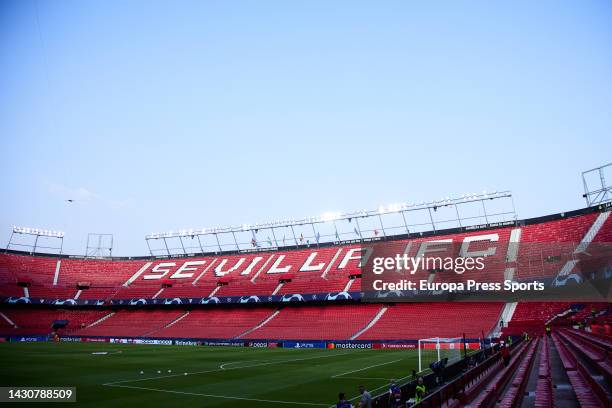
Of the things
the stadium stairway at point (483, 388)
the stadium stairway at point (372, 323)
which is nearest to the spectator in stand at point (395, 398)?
the stadium stairway at point (483, 388)

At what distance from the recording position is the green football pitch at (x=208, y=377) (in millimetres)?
20502

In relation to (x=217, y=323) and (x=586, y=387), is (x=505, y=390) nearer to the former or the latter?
(x=586, y=387)

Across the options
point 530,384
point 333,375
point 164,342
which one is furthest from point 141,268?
point 530,384

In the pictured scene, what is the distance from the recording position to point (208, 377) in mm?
27078

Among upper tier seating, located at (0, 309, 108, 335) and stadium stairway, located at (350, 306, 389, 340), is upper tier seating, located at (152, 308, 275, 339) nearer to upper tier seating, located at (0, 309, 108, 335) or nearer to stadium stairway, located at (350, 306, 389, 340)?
stadium stairway, located at (350, 306, 389, 340)

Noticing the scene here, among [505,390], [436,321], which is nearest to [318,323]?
[436,321]

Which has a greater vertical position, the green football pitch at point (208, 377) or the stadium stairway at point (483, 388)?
the stadium stairway at point (483, 388)

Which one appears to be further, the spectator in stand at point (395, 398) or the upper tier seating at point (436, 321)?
the upper tier seating at point (436, 321)

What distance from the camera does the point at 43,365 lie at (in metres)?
32.4

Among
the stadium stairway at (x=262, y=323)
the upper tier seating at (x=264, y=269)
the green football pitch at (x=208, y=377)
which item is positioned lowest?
the green football pitch at (x=208, y=377)

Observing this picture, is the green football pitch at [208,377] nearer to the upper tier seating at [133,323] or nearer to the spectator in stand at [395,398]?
the spectator in stand at [395,398]

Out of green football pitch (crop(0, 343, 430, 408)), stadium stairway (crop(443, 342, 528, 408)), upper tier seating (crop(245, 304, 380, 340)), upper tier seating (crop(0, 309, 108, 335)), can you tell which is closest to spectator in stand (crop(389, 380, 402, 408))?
stadium stairway (crop(443, 342, 528, 408))

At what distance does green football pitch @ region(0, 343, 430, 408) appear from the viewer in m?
20.5

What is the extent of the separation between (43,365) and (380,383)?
953 inches
